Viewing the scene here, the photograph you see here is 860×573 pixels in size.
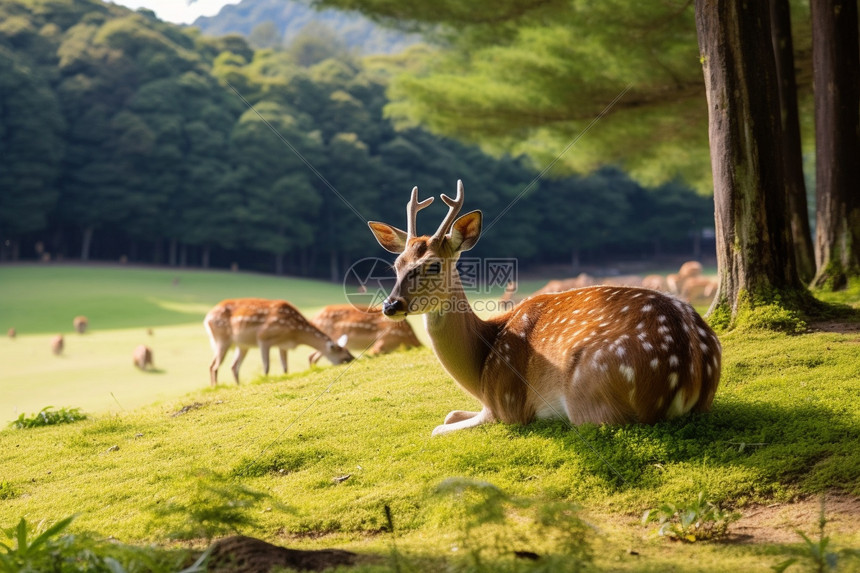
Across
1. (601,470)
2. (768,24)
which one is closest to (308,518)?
(601,470)

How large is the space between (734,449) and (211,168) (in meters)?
30.2

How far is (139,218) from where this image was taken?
2972 centimetres

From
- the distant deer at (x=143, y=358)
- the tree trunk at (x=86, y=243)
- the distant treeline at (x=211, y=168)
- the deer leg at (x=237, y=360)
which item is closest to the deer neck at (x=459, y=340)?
the deer leg at (x=237, y=360)

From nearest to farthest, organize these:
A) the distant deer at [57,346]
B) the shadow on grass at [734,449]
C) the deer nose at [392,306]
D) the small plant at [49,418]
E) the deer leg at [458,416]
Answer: the shadow on grass at [734,449] < the deer nose at [392,306] < the deer leg at [458,416] < the small plant at [49,418] < the distant deer at [57,346]

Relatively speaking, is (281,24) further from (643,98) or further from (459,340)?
(459,340)

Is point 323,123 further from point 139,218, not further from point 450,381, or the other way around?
point 450,381

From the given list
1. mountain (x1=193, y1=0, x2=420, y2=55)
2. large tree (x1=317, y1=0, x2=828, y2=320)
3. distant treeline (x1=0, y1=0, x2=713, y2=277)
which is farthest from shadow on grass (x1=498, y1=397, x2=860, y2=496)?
mountain (x1=193, y1=0, x2=420, y2=55)

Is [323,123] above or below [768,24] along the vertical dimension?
above

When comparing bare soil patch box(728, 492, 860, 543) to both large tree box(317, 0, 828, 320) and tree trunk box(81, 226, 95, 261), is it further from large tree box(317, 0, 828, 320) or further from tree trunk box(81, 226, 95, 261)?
tree trunk box(81, 226, 95, 261)

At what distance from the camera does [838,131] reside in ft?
21.4

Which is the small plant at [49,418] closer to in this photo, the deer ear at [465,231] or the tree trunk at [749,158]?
the deer ear at [465,231]

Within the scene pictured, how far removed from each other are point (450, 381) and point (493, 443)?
5.48ft

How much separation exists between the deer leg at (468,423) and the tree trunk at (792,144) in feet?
15.1

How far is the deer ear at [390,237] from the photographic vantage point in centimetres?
430
